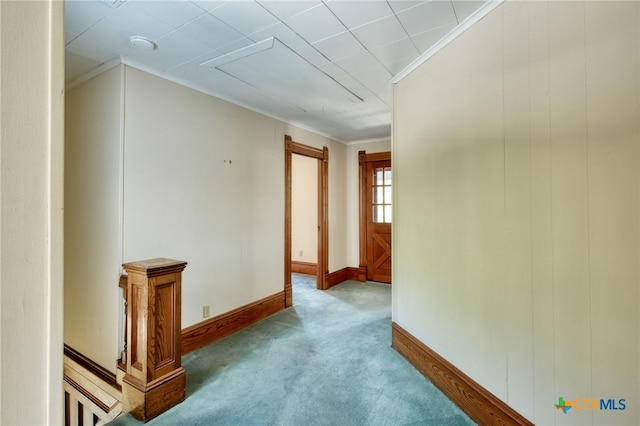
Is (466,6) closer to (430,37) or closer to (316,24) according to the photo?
(430,37)

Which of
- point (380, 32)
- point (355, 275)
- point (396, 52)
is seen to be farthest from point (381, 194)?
point (380, 32)

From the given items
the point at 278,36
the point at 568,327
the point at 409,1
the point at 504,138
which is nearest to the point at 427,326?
the point at 568,327

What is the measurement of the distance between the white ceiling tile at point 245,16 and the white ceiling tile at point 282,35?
0.14 ft

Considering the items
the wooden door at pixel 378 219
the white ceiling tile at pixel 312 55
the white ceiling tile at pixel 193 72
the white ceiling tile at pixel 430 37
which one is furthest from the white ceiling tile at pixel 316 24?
the wooden door at pixel 378 219

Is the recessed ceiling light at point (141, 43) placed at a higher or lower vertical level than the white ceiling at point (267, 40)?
lower

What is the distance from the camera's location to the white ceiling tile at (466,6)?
1695 millimetres

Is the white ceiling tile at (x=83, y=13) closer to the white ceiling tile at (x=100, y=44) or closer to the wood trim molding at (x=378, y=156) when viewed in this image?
the white ceiling tile at (x=100, y=44)

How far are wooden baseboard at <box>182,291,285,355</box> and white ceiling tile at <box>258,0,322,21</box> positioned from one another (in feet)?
8.42

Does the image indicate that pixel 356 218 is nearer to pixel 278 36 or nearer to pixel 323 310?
pixel 323 310

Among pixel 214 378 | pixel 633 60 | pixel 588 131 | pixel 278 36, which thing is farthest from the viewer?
pixel 214 378

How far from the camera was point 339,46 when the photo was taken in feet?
7.07

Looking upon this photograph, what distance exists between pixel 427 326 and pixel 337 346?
0.90 meters

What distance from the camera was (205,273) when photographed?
9.56 ft

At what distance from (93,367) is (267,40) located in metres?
2.85
